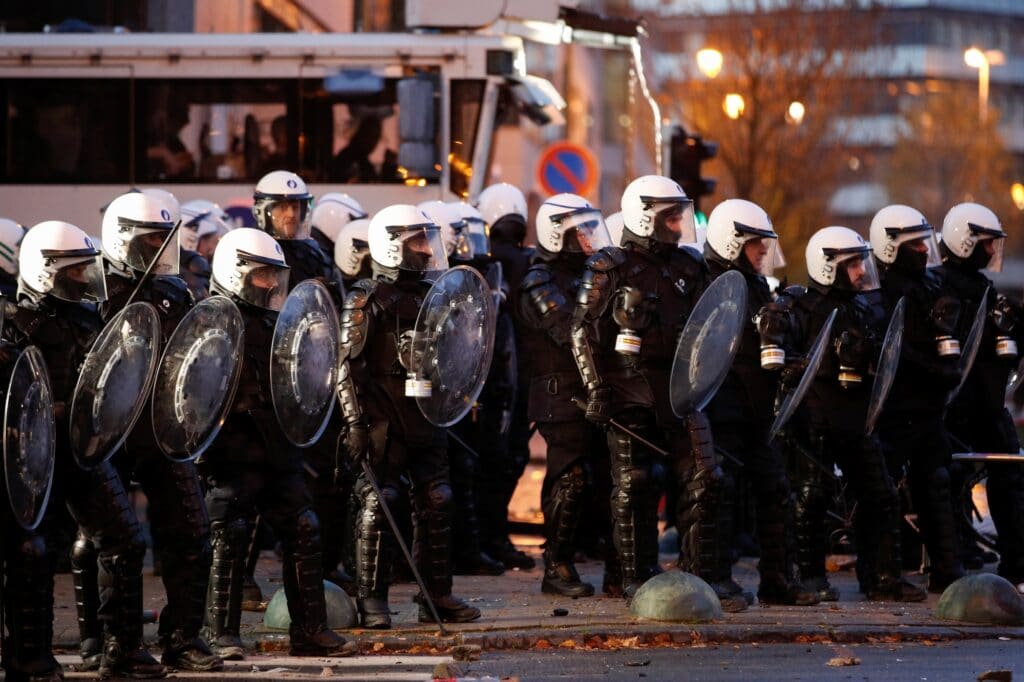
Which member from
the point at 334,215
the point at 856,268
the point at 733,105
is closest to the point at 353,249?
the point at 334,215

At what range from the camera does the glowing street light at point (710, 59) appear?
30359mm

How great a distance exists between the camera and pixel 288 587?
30.8ft

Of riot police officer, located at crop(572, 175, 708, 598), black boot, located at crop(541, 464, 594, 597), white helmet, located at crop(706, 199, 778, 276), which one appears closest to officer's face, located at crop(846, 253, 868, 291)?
white helmet, located at crop(706, 199, 778, 276)

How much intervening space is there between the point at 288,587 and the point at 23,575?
1461mm

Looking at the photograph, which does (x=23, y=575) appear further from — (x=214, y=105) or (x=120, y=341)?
(x=214, y=105)

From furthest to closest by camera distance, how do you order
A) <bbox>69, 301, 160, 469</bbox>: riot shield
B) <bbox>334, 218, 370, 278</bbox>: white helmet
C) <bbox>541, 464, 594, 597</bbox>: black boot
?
<bbox>334, 218, 370, 278</bbox>: white helmet < <bbox>541, 464, 594, 597</bbox>: black boot < <bbox>69, 301, 160, 469</bbox>: riot shield

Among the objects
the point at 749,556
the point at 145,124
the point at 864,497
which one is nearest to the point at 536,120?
the point at 145,124

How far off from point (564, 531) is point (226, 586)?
250 centimetres

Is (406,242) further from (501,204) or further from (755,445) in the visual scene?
(501,204)

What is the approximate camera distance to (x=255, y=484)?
9.30 m

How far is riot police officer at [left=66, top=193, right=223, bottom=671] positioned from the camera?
8.91 m

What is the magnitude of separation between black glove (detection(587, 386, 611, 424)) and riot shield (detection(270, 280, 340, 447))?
1.56 m

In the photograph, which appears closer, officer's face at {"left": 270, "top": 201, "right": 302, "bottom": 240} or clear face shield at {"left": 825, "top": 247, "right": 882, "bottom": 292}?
clear face shield at {"left": 825, "top": 247, "right": 882, "bottom": 292}

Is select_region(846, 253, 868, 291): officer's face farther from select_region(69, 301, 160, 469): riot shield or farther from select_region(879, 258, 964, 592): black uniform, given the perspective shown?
select_region(69, 301, 160, 469): riot shield
